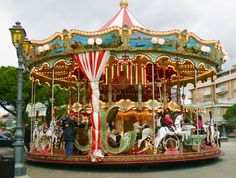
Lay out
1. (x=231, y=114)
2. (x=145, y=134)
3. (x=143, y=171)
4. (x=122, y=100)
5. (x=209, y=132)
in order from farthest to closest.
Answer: (x=231, y=114) → (x=209, y=132) → (x=122, y=100) → (x=145, y=134) → (x=143, y=171)

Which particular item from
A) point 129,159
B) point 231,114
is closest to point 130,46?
point 129,159

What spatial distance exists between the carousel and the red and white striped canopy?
2.26 m

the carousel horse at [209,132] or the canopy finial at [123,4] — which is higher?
the canopy finial at [123,4]

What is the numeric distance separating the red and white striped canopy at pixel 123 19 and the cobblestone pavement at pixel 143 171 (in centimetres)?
793

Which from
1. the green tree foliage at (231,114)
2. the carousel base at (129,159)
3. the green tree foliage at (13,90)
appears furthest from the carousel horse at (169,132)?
the green tree foliage at (231,114)

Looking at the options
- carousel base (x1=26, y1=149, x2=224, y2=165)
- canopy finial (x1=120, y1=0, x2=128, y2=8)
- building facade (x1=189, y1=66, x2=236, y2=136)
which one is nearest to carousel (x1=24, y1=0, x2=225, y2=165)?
carousel base (x1=26, y1=149, x2=224, y2=165)

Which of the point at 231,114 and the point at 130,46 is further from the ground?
the point at 130,46

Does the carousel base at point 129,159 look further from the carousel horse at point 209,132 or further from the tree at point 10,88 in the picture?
the tree at point 10,88

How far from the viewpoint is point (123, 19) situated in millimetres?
18516

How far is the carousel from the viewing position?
13.0 m

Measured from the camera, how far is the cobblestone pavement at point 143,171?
11.3 metres

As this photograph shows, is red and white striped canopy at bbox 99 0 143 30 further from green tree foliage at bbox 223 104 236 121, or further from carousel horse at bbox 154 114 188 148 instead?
green tree foliage at bbox 223 104 236 121

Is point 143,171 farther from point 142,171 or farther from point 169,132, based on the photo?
point 169,132

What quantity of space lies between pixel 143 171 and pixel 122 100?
4.15 metres
